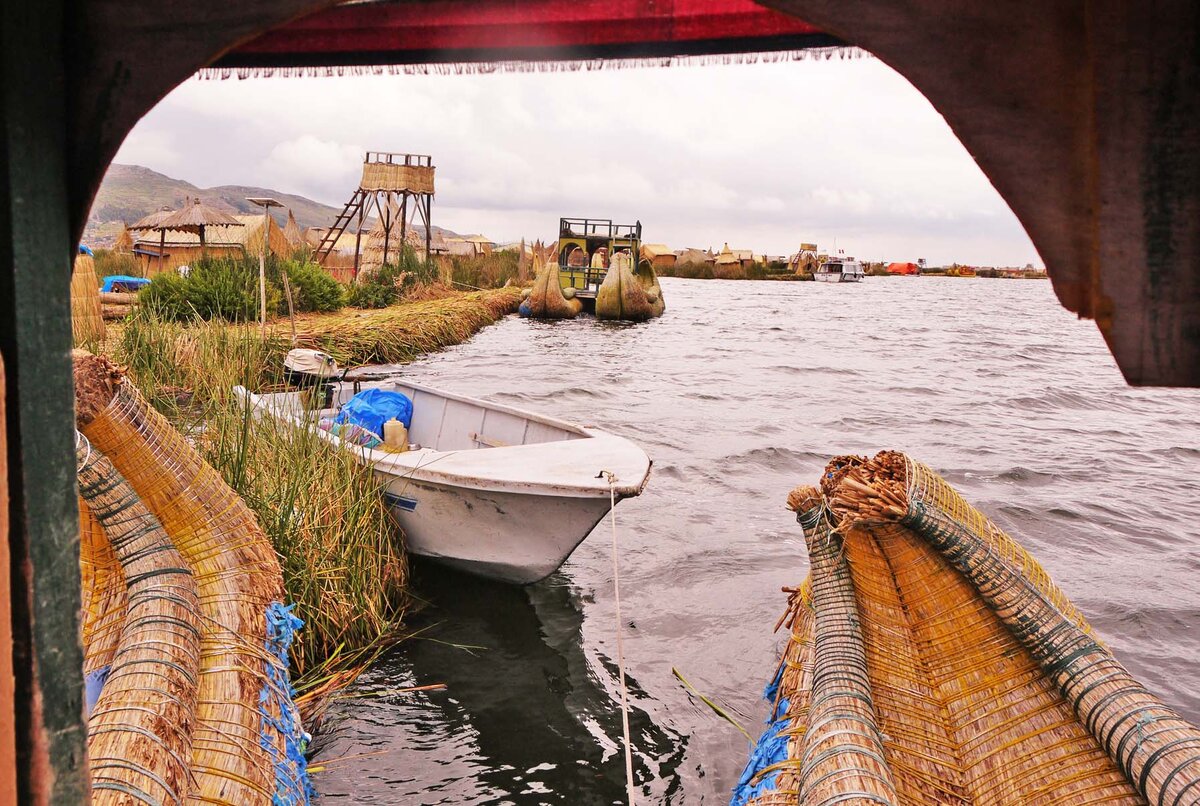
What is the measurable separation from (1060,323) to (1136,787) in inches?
2010

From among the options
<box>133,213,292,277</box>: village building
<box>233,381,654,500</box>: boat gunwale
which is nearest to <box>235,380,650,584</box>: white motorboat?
<box>233,381,654,500</box>: boat gunwale

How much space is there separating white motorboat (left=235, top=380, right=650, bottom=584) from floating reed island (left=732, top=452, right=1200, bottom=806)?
1.86 m

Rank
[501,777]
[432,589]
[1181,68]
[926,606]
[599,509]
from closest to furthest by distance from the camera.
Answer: [1181,68], [926,606], [501,777], [599,509], [432,589]

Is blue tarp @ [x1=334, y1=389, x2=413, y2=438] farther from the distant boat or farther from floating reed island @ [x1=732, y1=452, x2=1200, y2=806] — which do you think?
the distant boat

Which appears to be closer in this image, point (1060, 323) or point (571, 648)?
point (571, 648)

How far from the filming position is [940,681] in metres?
3.47

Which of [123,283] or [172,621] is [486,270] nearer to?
[123,283]

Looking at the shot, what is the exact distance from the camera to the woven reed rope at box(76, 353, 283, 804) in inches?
105

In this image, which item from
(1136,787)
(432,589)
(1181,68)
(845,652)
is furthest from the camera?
(432,589)

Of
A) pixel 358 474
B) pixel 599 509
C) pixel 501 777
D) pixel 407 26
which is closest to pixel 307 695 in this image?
pixel 501 777

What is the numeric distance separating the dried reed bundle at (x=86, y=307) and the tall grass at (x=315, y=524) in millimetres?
4520

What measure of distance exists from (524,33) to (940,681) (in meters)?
3.23

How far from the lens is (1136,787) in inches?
107

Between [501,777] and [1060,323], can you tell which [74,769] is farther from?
[1060,323]
